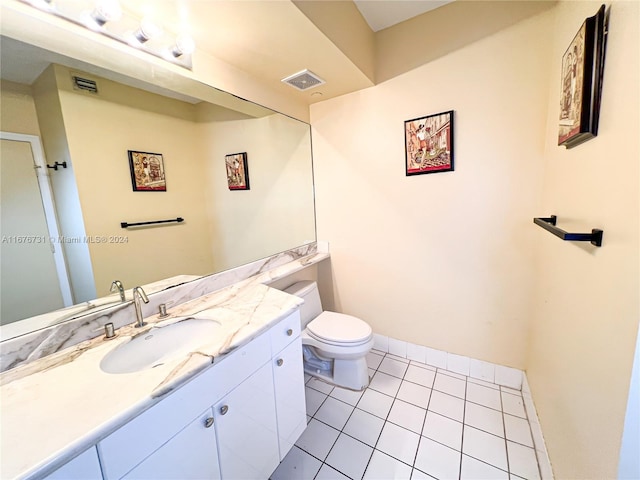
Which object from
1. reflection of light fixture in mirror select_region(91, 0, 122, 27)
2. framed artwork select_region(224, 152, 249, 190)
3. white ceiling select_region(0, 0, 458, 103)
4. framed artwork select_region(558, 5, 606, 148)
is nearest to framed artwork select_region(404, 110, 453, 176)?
white ceiling select_region(0, 0, 458, 103)

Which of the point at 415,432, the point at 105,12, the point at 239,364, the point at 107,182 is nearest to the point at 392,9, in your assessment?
the point at 105,12

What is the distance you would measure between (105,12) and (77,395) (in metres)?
1.39

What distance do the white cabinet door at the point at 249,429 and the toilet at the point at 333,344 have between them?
2.11ft

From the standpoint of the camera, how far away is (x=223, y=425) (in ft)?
3.00

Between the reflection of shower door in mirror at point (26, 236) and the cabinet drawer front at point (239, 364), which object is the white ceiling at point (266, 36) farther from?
the cabinet drawer front at point (239, 364)

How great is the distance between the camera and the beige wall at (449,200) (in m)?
1.49

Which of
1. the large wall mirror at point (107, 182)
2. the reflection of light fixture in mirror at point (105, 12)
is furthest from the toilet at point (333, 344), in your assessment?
the reflection of light fixture in mirror at point (105, 12)

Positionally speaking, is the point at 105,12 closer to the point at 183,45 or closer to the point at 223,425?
the point at 183,45

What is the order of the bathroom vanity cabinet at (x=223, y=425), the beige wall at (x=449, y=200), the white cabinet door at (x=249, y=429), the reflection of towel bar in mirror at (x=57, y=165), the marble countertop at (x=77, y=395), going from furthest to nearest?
the beige wall at (x=449, y=200), the reflection of towel bar in mirror at (x=57, y=165), the white cabinet door at (x=249, y=429), the bathroom vanity cabinet at (x=223, y=425), the marble countertop at (x=77, y=395)

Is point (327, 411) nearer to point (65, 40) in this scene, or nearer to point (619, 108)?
point (619, 108)

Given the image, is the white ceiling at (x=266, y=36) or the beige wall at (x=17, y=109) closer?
the beige wall at (x=17, y=109)

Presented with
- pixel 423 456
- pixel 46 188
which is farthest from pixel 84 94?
pixel 423 456

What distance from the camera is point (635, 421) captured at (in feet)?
2.07

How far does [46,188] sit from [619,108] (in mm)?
1989
